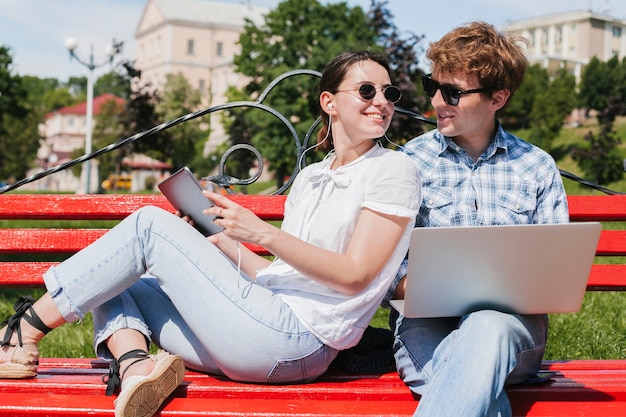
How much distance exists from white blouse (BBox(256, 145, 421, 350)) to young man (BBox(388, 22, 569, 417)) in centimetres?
20

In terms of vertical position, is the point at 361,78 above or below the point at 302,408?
above

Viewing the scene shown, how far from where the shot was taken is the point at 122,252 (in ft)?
8.84

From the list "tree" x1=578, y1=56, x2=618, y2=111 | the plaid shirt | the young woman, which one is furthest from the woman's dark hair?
"tree" x1=578, y1=56, x2=618, y2=111

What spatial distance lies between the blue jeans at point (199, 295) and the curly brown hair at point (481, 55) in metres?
1.02

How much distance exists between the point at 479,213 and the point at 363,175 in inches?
17.9

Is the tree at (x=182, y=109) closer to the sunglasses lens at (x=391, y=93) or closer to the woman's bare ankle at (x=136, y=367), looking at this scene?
the sunglasses lens at (x=391, y=93)

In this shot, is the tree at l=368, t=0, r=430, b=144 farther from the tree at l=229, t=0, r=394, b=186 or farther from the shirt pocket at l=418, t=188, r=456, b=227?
the shirt pocket at l=418, t=188, r=456, b=227

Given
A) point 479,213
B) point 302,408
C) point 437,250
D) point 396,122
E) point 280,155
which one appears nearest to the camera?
point 437,250

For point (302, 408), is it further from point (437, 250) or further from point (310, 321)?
point (437, 250)

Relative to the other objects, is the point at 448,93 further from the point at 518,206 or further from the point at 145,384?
the point at 145,384

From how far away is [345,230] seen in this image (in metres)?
2.71

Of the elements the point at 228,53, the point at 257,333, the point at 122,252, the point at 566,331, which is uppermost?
the point at 228,53

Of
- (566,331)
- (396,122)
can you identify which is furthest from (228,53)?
(566,331)

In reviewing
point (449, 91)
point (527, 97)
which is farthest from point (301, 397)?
point (527, 97)
